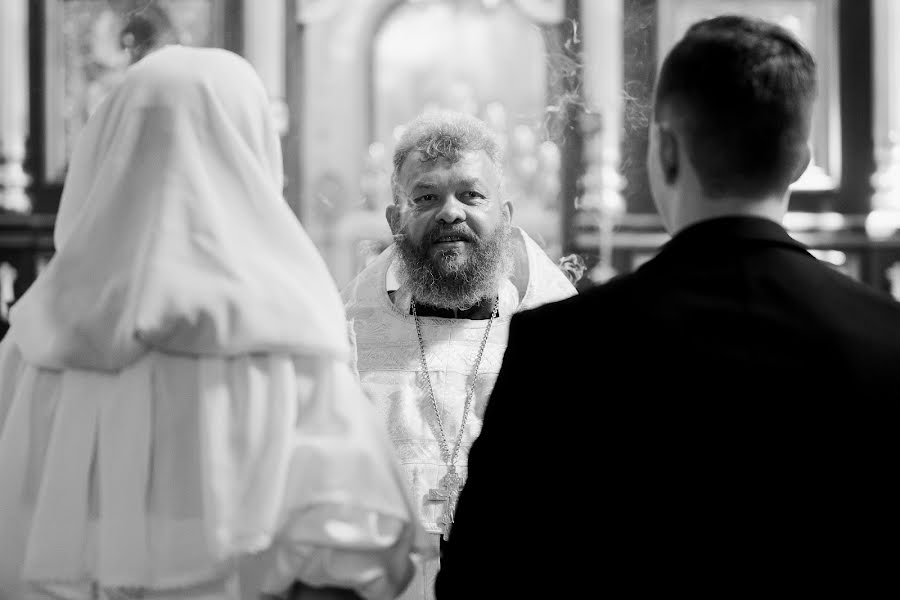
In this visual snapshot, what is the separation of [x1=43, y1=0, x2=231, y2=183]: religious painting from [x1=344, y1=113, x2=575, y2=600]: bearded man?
250 inches

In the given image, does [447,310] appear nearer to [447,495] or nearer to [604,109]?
[447,495]

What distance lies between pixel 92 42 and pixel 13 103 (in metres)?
0.81

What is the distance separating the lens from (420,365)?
3.78m

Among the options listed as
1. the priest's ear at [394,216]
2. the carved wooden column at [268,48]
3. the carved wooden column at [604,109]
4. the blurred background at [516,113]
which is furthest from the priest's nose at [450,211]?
the carved wooden column at [268,48]

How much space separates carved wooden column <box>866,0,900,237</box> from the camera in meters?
9.59

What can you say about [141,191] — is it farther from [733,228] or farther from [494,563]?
[733,228]

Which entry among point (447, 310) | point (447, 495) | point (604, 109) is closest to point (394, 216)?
point (447, 310)

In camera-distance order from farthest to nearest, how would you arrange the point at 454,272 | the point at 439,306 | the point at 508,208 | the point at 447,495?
the point at 508,208 < the point at 439,306 < the point at 454,272 < the point at 447,495

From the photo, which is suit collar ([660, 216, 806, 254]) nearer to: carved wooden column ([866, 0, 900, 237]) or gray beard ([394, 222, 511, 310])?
gray beard ([394, 222, 511, 310])

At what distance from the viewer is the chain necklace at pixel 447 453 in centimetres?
357

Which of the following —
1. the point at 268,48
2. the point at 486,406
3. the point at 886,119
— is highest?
the point at 268,48

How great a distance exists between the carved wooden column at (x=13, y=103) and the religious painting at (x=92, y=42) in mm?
179

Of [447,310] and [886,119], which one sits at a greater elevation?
[886,119]

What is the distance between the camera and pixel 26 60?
9.69 metres
